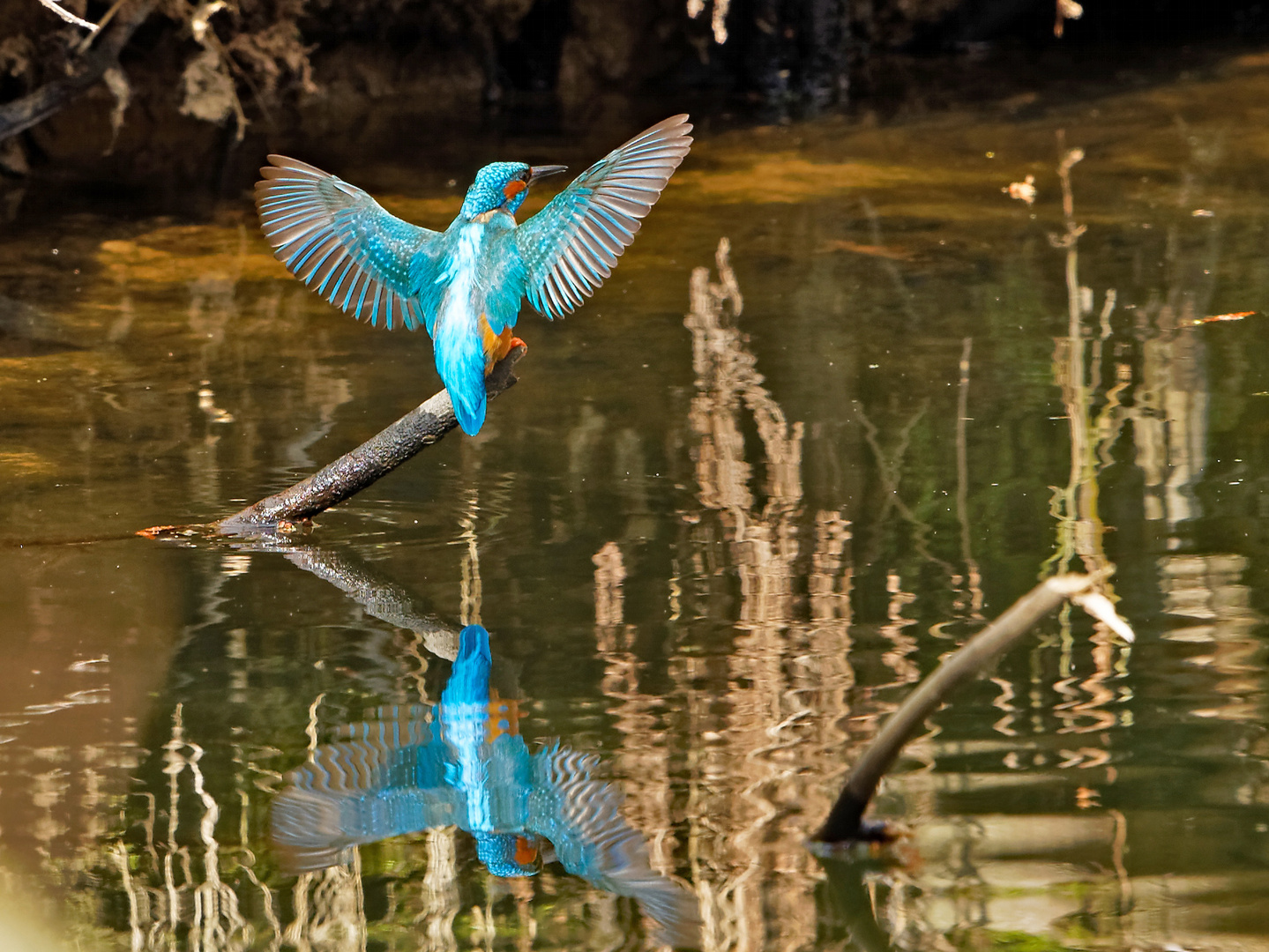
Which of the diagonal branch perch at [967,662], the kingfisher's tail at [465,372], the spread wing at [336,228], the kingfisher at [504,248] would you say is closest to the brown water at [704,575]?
the diagonal branch perch at [967,662]

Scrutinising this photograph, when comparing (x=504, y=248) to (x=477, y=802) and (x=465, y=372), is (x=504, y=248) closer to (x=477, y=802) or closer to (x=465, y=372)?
(x=465, y=372)

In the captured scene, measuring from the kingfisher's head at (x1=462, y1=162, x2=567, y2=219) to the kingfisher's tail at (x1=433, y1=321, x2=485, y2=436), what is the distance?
0.98 ft

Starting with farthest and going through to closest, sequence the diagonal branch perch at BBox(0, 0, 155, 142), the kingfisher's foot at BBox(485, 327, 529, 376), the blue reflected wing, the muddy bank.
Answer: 1. the muddy bank
2. the diagonal branch perch at BBox(0, 0, 155, 142)
3. the kingfisher's foot at BBox(485, 327, 529, 376)
4. the blue reflected wing


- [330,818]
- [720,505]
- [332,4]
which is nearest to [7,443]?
[720,505]

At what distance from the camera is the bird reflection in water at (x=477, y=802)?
3.20m

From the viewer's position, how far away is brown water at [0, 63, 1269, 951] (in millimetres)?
3154

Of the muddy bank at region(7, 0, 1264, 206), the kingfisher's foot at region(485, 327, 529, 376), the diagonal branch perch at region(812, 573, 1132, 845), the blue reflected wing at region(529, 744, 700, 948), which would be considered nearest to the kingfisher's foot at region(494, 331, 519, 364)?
the kingfisher's foot at region(485, 327, 529, 376)

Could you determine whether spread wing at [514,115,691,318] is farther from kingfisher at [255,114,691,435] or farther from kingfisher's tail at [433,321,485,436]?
kingfisher's tail at [433,321,485,436]

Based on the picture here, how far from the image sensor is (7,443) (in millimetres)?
5762

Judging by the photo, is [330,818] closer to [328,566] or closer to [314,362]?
[328,566]

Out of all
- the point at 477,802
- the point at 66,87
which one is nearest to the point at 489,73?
the point at 66,87

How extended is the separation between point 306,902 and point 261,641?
1.29 metres

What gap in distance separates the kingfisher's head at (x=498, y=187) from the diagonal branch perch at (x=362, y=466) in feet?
1.21

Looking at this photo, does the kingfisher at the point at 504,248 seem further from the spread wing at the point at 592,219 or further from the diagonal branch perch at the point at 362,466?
the diagonal branch perch at the point at 362,466
